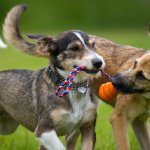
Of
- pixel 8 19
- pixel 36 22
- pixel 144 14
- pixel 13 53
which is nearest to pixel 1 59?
pixel 13 53

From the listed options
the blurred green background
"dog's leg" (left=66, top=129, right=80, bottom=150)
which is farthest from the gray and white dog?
the blurred green background

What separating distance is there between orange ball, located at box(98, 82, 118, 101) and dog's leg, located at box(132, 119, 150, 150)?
681mm

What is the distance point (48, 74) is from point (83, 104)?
62 cm

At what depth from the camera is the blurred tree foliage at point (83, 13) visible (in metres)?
45.8

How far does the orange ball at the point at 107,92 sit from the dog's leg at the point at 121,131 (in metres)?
0.37

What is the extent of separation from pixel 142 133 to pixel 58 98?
1.75m

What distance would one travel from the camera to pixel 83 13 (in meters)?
49.8

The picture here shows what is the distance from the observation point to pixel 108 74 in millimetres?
9789

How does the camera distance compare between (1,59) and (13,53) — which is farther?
(13,53)

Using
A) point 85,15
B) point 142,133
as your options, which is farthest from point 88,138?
point 85,15

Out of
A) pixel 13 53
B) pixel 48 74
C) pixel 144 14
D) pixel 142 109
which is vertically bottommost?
pixel 144 14

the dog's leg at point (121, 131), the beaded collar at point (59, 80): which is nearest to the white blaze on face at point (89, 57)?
the beaded collar at point (59, 80)

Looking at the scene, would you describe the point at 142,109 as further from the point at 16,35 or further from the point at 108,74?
the point at 16,35

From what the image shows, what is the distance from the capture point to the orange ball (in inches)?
364
